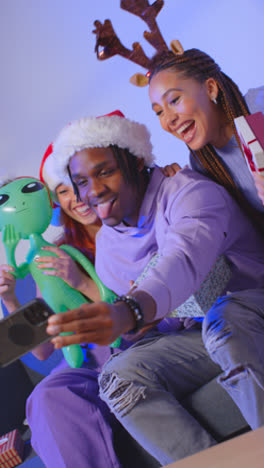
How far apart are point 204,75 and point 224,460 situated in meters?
1.03

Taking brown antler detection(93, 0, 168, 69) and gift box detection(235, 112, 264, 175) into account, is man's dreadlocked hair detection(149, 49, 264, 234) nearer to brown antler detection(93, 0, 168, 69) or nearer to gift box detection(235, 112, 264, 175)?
brown antler detection(93, 0, 168, 69)

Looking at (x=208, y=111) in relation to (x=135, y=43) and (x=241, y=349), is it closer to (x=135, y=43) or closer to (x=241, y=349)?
(x=135, y=43)

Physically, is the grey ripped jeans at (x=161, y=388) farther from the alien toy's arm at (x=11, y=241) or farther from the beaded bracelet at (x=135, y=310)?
the alien toy's arm at (x=11, y=241)

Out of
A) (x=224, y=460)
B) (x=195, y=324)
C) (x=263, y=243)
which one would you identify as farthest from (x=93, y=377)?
(x=224, y=460)

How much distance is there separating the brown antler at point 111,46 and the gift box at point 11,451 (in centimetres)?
133

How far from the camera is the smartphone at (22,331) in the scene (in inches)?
25.6

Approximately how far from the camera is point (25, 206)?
1.36 metres

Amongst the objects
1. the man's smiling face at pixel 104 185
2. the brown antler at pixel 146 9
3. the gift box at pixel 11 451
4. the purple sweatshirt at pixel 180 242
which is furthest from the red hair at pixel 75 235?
the gift box at pixel 11 451

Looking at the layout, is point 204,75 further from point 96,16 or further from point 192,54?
point 96,16

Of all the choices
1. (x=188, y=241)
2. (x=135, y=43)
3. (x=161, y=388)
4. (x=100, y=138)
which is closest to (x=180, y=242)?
(x=188, y=241)

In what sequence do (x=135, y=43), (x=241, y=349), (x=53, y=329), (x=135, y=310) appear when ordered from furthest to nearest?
(x=135, y=43)
(x=241, y=349)
(x=135, y=310)
(x=53, y=329)

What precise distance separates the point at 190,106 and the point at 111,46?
32 cm

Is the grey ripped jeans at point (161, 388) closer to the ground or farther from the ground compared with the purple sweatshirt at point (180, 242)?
closer to the ground

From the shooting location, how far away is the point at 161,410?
0.96m
